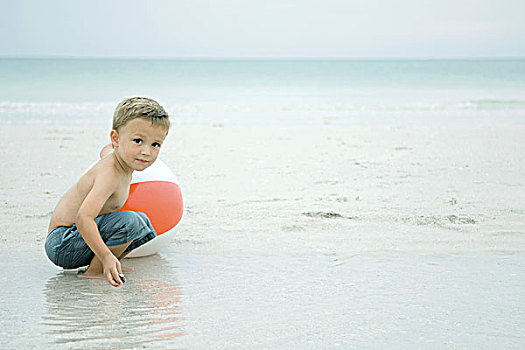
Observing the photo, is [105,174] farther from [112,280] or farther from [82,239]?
[112,280]

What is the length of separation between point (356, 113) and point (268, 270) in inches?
608

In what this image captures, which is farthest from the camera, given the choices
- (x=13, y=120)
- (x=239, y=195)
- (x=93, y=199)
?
(x=13, y=120)

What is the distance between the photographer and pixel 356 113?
19.0 m

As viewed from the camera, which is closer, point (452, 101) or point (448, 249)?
point (448, 249)

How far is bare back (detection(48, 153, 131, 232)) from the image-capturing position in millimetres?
3545

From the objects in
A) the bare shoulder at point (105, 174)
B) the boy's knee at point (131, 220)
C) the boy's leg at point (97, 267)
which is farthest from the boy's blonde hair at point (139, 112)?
the boy's leg at point (97, 267)

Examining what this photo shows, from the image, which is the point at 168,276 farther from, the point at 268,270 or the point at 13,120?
the point at 13,120

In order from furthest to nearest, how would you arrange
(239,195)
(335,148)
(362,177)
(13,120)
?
(13,120) → (335,148) → (362,177) → (239,195)

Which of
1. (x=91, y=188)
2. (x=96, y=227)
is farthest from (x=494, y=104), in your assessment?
(x=96, y=227)

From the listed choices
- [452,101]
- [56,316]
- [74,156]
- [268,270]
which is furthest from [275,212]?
[452,101]

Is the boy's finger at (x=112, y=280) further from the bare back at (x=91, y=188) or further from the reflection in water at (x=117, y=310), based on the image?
the bare back at (x=91, y=188)

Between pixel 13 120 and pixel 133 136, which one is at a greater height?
pixel 133 136

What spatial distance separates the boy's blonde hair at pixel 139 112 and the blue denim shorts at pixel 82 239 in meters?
0.60

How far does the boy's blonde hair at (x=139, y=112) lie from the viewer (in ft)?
11.2
